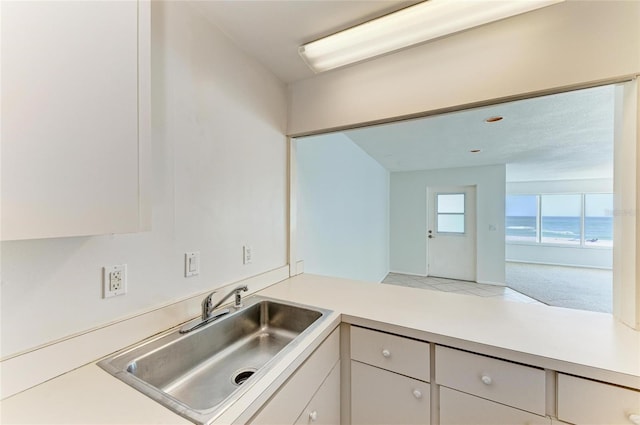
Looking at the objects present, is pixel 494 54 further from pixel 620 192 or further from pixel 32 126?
pixel 32 126

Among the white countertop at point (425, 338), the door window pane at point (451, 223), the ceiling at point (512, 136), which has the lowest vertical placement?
the white countertop at point (425, 338)

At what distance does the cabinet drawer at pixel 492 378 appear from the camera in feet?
2.88

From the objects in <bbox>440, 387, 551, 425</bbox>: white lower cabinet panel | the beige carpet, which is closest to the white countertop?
<bbox>440, 387, 551, 425</bbox>: white lower cabinet panel

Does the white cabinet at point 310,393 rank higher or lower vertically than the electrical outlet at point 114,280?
lower

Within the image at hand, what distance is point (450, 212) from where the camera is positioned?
5.39 meters

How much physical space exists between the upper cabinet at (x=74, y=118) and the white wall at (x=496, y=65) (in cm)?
114

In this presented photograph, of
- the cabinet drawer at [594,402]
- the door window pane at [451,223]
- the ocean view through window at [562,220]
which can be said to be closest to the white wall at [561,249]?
the ocean view through window at [562,220]

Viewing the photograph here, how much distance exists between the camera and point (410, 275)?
565 cm

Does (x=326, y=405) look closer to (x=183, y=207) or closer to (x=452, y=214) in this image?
(x=183, y=207)

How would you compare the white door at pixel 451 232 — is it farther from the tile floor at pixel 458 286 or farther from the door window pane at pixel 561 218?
the door window pane at pixel 561 218

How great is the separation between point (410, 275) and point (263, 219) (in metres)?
4.91

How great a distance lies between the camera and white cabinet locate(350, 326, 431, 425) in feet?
3.48

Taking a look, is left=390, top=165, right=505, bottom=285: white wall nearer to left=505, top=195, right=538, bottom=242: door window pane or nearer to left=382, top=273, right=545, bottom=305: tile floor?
left=382, top=273, right=545, bottom=305: tile floor

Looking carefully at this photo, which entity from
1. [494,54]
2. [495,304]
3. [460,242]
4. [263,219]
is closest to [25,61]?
[263,219]
